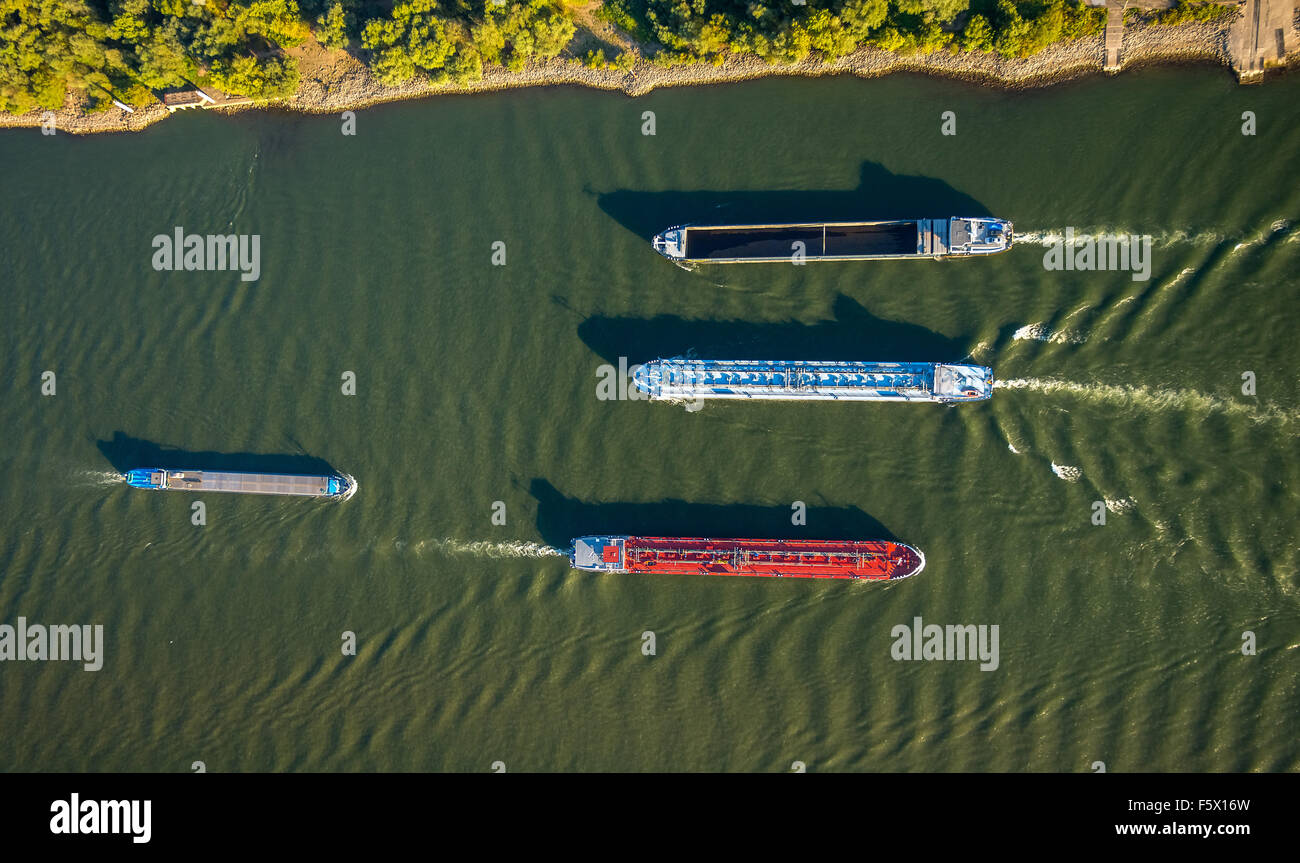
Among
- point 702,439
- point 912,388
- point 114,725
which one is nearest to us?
point 912,388

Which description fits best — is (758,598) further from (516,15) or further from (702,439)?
(516,15)

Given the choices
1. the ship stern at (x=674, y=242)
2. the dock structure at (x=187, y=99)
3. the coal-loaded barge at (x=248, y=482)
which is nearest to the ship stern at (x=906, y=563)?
the ship stern at (x=674, y=242)

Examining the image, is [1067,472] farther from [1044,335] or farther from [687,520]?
[687,520]

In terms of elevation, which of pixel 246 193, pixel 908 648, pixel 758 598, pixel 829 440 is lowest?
pixel 908 648

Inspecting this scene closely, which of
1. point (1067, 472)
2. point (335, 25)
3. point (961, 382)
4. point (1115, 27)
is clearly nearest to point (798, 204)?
point (961, 382)

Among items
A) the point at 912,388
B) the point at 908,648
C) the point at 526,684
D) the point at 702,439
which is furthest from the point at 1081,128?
the point at 526,684

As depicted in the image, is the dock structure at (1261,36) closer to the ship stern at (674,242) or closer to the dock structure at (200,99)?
the ship stern at (674,242)
